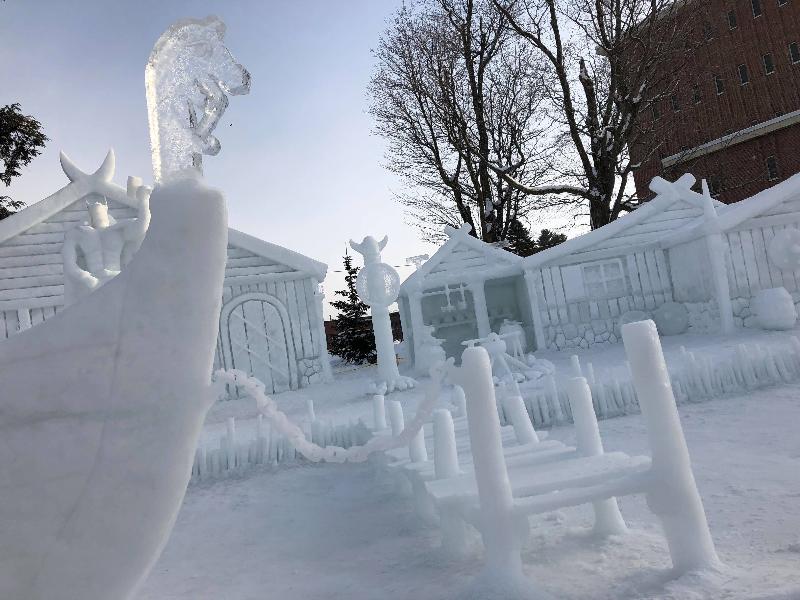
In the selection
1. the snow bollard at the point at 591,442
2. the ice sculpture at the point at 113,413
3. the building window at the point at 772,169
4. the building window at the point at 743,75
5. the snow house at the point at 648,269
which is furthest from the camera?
the building window at the point at 743,75

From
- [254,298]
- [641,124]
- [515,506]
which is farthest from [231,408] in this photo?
[641,124]

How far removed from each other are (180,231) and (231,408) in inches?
361

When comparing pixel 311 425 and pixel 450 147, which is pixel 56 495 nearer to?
pixel 311 425

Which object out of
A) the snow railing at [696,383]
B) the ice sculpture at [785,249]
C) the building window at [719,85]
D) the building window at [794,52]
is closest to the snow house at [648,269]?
the ice sculpture at [785,249]

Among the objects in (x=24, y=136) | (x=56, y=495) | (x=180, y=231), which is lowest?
(x=56, y=495)

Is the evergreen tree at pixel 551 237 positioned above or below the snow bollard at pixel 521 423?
above

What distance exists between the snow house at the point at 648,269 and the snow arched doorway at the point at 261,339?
2.83m

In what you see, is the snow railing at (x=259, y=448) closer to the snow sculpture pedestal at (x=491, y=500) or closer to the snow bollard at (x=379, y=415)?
the snow bollard at (x=379, y=415)

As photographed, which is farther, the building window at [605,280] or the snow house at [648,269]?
the building window at [605,280]

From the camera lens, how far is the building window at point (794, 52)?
20.9m

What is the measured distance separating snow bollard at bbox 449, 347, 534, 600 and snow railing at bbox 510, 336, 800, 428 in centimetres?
435

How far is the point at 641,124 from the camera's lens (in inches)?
685

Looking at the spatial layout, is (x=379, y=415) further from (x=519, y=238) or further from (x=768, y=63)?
(x=768, y=63)

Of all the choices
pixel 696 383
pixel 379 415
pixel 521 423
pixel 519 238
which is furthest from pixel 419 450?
pixel 519 238
